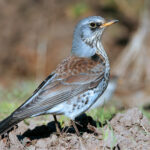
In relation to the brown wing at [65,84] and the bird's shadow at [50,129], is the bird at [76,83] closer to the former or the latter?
the brown wing at [65,84]

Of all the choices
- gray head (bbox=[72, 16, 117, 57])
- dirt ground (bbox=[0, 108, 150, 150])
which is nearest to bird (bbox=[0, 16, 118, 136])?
gray head (bbox=[72, 16, 117, 57])

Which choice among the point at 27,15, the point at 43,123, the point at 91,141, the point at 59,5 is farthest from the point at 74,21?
the point at 91,141

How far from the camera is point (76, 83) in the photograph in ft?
18.6

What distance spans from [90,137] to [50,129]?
0.83 m

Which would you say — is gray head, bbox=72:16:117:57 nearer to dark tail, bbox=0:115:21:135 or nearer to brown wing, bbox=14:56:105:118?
brown wing, bbox=14:56:105:118

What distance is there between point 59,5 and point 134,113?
979cm

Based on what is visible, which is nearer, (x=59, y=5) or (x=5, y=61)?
(x=5, y=61)

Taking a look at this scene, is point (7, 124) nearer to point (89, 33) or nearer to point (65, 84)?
point (65, 84)

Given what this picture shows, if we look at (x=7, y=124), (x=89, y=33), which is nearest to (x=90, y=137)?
(x=7, y=124)

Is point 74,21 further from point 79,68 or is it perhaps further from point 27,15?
point 79,68

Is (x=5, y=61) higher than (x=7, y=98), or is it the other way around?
(x=5, y=61)

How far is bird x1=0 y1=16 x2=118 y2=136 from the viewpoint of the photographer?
5195 mm

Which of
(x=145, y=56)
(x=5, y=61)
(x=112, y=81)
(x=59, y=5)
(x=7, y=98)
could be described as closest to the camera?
(x=7, y=98)

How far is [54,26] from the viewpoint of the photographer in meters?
14.8
